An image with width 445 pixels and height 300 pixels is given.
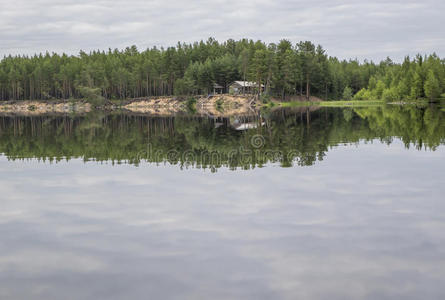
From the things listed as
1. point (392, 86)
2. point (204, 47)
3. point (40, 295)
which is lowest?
point (40, 295)

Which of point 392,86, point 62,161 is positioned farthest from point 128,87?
point 62,161

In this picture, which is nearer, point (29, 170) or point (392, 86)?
point (29, 170)

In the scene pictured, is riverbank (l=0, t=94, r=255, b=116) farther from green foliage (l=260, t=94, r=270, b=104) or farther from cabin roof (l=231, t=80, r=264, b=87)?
cabin roof (l=231, t=80, r=264, b=87)

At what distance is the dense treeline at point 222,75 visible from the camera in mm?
129500

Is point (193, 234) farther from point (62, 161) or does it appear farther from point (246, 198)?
point (62, 161)

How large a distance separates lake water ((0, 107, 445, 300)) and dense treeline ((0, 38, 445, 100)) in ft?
347

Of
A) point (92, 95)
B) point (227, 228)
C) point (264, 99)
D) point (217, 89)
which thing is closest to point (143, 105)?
point (92, 95)

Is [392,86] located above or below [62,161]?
above

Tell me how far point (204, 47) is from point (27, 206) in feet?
544

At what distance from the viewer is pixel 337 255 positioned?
10336 millimetres

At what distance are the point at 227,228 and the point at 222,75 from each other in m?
138

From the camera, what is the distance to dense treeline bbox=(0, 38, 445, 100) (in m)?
130

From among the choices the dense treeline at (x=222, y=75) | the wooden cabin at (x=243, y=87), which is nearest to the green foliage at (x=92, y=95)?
the dense treeline at (x=222, y=75)

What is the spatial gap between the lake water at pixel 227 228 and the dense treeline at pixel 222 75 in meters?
106
